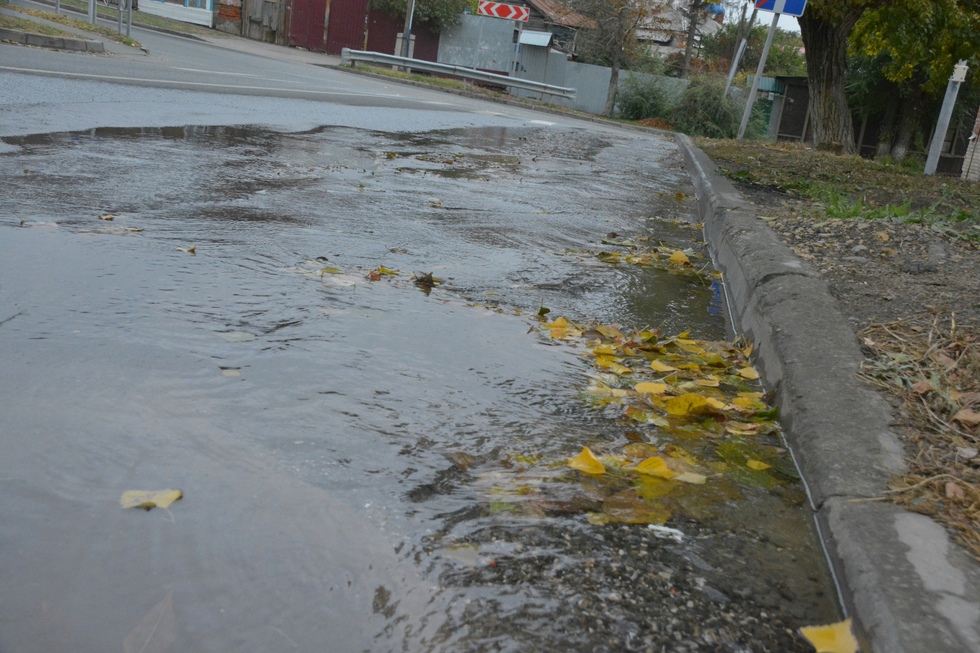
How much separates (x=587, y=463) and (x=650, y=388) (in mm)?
706

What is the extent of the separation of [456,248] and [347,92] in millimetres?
11076

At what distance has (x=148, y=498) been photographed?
1.73m

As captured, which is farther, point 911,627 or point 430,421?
point 430,421

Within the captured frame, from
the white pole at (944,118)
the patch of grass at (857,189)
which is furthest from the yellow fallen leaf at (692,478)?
the white pole at (944,118)

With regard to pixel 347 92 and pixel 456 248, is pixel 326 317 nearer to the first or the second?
pixel 456 248

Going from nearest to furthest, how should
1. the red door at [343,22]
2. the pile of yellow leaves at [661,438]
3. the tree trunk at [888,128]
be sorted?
the pile of yellow leaves at [661,438], the tree trunk at [888,128], the red door at [343,22]

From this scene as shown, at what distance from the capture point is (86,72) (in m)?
10.4

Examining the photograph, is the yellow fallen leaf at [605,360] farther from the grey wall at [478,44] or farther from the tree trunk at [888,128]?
the grey wall at [478,44]

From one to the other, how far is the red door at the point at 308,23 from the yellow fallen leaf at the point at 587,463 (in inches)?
1509

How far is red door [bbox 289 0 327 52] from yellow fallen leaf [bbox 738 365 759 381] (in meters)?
37.5

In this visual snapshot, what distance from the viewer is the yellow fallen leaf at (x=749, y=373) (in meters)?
3.08

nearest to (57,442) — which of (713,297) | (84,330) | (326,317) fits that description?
(84,330)

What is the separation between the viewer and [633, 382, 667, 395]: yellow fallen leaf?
2715 mm

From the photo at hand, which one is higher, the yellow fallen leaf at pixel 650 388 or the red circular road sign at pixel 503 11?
the red circular road sign at pixel 503 11
